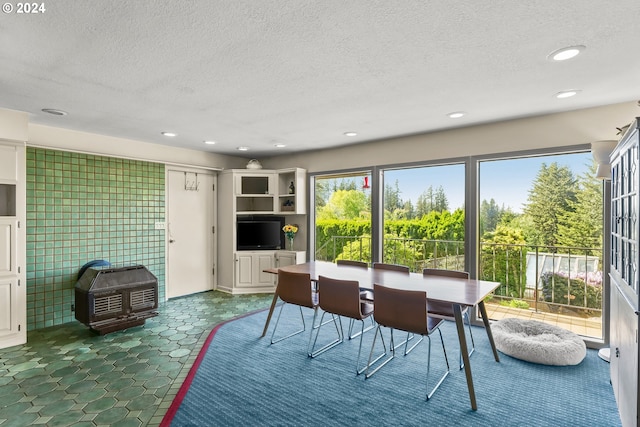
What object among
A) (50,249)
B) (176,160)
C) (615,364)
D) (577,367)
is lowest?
(577,367)

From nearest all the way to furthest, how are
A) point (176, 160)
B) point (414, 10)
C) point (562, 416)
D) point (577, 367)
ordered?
point (414, 10), point (562, 416), point (577, 367), point (176, 160)

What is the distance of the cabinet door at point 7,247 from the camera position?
10.7ft

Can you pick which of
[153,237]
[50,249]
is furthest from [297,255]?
[50,249]

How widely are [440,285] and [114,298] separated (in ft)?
11.3

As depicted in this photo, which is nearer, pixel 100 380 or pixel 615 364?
pixel 615 364

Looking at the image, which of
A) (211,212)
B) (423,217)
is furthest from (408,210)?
(211,212)

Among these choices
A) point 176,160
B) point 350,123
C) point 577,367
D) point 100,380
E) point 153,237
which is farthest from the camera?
point 176,160

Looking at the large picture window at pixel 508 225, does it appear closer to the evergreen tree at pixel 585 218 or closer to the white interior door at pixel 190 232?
the evergreen tree at pixel 585 218

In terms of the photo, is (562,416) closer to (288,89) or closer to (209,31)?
(288,89)

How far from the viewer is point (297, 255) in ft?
17.9

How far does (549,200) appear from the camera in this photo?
3918 mm

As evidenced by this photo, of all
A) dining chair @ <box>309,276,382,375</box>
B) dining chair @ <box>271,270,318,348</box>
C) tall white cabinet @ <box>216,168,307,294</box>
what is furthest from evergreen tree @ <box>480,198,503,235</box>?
tall white cabinet @ <box>216,168,307,294</box>

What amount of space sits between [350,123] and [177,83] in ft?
6.26

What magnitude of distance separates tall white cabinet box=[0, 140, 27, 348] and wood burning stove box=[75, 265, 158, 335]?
49 cm
